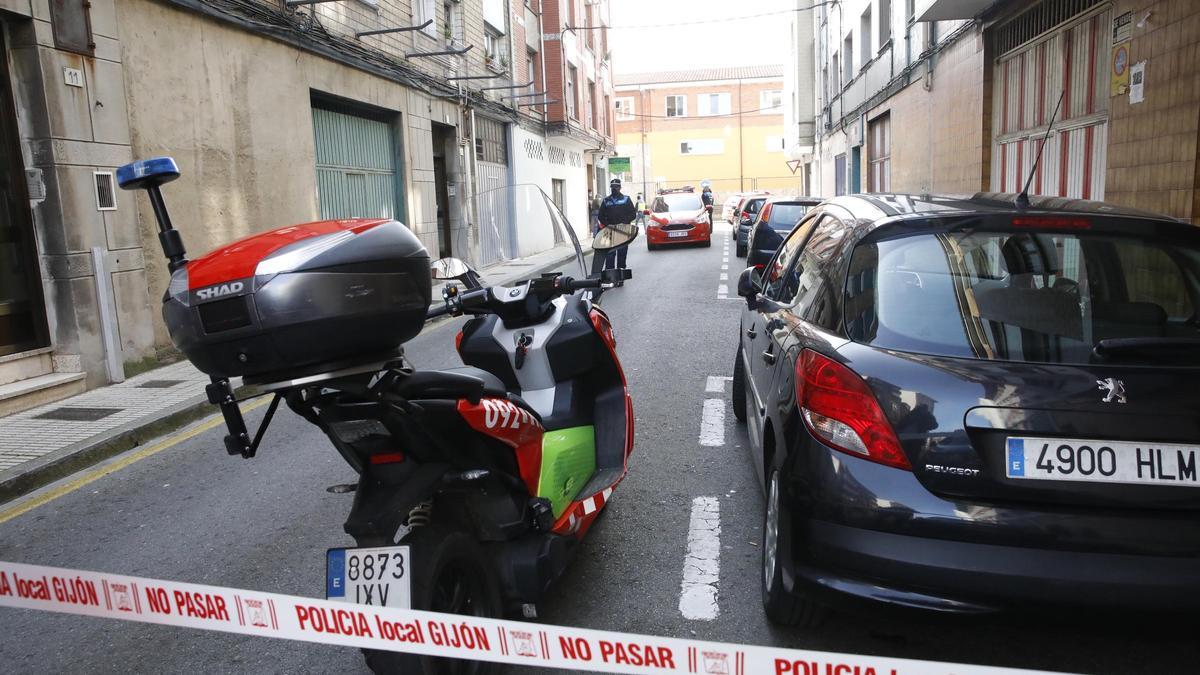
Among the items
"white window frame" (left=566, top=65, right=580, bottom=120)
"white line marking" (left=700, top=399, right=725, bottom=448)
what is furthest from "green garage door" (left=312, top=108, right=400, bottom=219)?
"white window frame" (left=566, top=65, right=580, bottom=120)

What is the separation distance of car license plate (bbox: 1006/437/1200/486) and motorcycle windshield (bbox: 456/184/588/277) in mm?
2111

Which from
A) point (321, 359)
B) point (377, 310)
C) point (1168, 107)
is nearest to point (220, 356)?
point (321, 359)

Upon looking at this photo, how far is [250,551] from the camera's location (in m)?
4.07

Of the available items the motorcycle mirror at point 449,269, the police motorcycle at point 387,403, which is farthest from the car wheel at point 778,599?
the motorcycle mirror at point 449,269

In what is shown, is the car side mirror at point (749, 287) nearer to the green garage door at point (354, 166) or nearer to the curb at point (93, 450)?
the curb at point (93, 450)

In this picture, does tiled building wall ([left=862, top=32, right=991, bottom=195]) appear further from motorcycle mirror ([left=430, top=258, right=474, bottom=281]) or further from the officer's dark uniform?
motorcycle mirror ([left=430, top=258, right=474, bottom=281])

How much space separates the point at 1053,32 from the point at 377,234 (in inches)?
388

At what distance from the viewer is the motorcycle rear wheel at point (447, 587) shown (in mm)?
2312

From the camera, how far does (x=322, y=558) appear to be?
154 inches

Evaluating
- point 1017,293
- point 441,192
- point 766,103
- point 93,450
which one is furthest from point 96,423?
point 766,103

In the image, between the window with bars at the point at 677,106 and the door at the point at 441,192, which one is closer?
the door at the point at 441,192

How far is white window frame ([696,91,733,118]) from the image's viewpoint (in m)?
61.8

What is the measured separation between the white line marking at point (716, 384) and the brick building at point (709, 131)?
179 feet

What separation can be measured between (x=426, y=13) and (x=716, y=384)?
13374mm
